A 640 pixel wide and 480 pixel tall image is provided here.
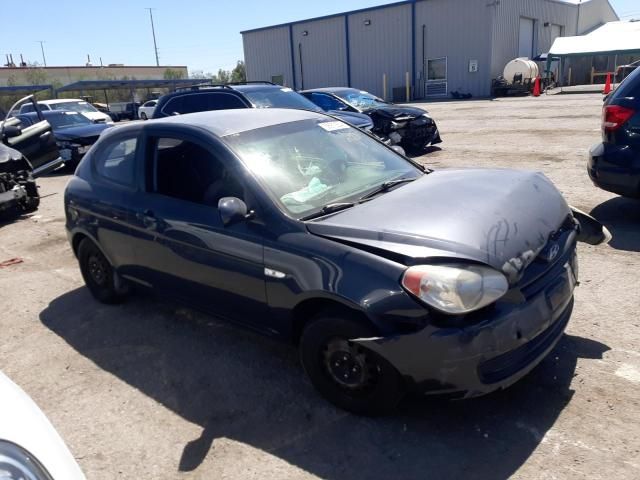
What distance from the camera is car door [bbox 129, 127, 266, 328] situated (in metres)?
3.33

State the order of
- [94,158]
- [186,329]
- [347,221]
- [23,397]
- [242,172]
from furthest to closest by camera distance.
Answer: [94,158], [186,329], [242,172], [347,221], [23,397]

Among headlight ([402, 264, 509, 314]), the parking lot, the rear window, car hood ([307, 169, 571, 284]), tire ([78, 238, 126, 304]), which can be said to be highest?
the rear window

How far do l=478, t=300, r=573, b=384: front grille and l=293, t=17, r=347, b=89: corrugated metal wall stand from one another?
3874 centimetres

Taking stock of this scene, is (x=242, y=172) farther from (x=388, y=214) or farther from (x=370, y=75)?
(x=370, y=75)

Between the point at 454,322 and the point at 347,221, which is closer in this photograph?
the point at 454,322

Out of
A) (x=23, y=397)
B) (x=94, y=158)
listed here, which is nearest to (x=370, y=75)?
(x=94, y=158)

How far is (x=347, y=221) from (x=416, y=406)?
1141 mm

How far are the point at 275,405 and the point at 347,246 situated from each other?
1124 mm

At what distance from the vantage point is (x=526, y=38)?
122 ft

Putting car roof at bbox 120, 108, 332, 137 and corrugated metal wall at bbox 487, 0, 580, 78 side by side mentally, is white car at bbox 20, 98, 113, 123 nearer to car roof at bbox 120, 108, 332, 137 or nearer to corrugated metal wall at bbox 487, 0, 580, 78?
car roof at bbox 120, 108, 332, 137

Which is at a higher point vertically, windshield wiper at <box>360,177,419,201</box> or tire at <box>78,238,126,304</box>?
windshield wiper at <box>360,177,419,201</box>

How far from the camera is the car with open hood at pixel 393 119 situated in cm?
1138

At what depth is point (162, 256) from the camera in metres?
3.93

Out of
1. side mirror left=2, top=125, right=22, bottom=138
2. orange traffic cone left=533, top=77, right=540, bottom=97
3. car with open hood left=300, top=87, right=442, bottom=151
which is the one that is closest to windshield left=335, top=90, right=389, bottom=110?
car with open hood left=300, top=87, right=442, bottom=151
